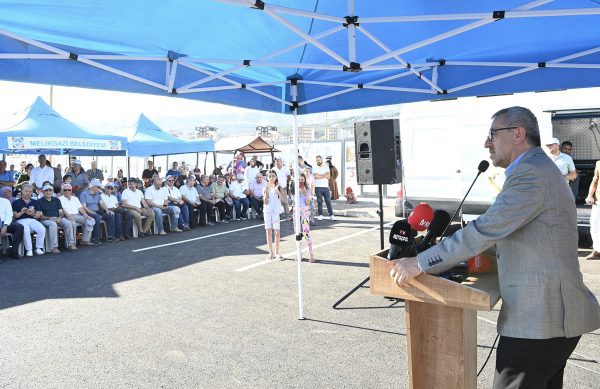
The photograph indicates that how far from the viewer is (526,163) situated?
6.55 ft

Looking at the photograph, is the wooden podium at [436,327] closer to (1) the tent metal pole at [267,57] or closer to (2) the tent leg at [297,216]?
(1) the tent metal pole at [267,57]

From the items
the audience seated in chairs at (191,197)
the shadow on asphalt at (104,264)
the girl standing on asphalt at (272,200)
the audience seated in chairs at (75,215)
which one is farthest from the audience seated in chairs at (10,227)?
the girl standing on asphalt at (272,200)

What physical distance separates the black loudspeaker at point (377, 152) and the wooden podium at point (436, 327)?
12.3 feet

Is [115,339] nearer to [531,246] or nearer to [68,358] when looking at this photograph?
[68,358]

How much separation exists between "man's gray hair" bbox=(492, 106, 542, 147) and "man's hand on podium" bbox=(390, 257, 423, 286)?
0.77 m

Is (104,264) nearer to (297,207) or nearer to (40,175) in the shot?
(297,207)

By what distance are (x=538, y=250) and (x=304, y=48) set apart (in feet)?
11.2

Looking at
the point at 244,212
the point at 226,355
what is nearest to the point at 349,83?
the point at 226,355

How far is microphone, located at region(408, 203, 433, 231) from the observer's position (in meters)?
2.44

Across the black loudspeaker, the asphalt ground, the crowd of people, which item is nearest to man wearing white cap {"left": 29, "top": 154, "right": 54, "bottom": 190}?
the crowd of people

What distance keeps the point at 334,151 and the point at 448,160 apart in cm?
1076

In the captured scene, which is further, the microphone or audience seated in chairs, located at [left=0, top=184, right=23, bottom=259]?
audience seated in chairs, located at [left=0, top=184, right=23, bottom=259]

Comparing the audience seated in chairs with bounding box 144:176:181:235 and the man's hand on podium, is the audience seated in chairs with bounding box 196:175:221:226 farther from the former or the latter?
the man's hand on podium

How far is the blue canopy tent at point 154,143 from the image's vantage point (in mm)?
15914
